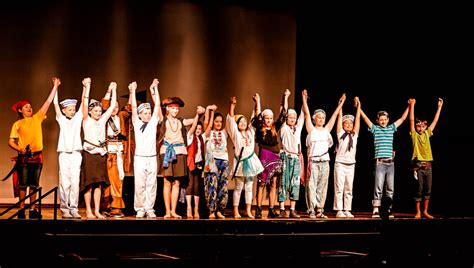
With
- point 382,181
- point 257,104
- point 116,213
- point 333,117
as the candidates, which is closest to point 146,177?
point 116,213

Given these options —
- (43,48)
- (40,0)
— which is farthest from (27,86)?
(40,0)

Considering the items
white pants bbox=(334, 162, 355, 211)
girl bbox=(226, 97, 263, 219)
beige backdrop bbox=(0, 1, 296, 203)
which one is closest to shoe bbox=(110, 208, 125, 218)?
girl bbox=(226, 97, 263, 219)

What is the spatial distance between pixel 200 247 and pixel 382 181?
4465 millimetres

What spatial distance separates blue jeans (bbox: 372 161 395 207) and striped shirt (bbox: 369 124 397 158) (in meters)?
0.14

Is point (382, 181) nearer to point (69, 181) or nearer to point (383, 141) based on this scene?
point (383, 141)

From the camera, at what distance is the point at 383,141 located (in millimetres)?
9984

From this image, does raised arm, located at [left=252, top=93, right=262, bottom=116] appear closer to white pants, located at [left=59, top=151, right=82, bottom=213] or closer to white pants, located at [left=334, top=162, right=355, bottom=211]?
white pants, located at [left=334, top=162, right=355, bottom=211]

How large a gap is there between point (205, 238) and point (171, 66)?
569cm

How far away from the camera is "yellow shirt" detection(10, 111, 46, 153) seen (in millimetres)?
8953

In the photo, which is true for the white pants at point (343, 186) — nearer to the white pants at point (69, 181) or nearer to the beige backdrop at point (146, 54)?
the beige backdrop at point (146, 54)

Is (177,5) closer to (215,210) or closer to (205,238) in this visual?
(215,210)

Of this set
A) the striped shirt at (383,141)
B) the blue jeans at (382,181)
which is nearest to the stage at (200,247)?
the blue jeans at (382,181)

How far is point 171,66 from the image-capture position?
1150cm

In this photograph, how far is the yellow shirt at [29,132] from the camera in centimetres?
895
